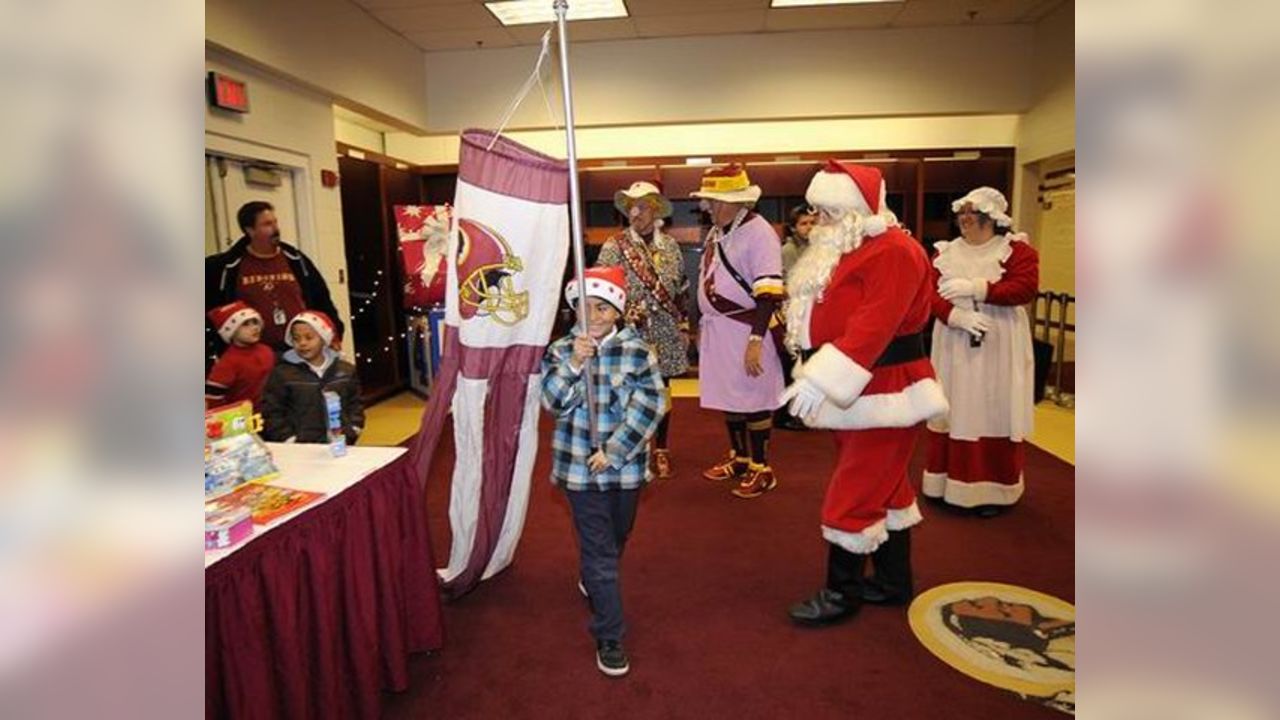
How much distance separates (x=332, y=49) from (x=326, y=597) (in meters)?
4.61

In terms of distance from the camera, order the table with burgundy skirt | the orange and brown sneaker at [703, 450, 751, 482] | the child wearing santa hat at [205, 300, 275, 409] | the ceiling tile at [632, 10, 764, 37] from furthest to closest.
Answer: the ceiling tile at [632, 10, 764, 37] → the orange and brown sneaker at [703, 450, 751, 482] → the child wearing santa hat at [205, 300, 275, 409] → the table with burgundy skirt

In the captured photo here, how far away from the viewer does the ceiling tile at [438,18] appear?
5.53 m

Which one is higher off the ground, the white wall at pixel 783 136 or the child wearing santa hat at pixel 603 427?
the white wall at pixel 783 136

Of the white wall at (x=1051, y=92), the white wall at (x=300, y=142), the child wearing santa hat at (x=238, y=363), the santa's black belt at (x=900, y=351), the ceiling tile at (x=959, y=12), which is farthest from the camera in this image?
→ the ceiling tile at (x=959, y=12)

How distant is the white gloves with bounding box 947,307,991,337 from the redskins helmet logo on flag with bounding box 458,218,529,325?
194cm

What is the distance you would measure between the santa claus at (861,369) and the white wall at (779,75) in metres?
4.40

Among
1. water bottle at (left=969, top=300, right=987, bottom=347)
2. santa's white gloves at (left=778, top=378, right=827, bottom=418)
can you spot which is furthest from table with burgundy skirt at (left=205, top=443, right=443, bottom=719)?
water bottle at (left=969, top=300, right=987, bottom=347)

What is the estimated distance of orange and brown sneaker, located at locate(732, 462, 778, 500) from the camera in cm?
367

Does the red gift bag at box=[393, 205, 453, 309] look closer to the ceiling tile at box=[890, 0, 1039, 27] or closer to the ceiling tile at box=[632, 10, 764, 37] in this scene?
the ceiling tile at box=[632, 10, 764, 37]

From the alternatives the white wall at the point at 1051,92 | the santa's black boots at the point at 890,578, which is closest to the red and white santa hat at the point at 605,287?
the santa's black boots at the point at 890,578

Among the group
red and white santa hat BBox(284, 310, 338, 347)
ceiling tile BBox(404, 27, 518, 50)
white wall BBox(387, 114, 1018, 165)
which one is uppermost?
ceiling tile BBox(404, 27, 518, 50)

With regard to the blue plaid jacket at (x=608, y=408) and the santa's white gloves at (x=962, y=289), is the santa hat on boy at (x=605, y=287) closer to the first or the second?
the blue plaid jacket at (x=608, y=408)

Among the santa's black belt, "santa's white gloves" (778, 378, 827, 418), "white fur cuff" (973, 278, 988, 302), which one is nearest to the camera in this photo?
"santa's white gloves" (778, 378, 827, 418)
